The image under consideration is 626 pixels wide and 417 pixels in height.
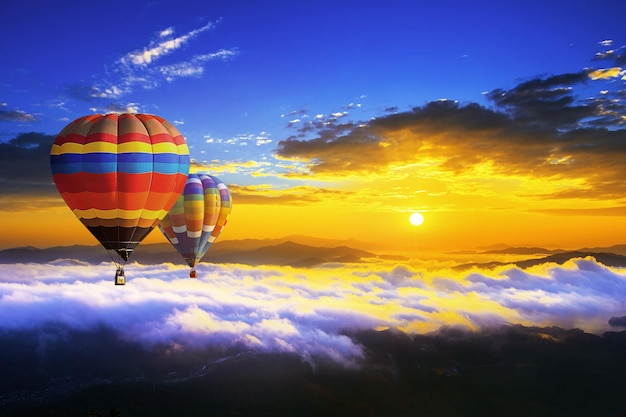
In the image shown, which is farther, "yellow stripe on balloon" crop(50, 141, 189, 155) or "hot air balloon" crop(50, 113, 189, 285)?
"hot air balloon" crop(50, 113, 189, 285)

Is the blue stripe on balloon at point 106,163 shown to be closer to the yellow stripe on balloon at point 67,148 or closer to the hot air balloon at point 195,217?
the yellow stripe on balloon at point 67,148

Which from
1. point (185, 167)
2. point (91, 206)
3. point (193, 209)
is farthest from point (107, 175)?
point (193, 209)

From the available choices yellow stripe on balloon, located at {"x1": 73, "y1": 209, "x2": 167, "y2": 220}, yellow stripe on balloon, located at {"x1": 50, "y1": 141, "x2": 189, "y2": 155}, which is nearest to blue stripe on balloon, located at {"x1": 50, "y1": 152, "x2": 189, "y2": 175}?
yellow stripe on balloon, located at {"x1": 50, "y1": 141, "x2": 189, "y2": 155}

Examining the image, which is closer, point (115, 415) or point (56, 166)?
point (56, 166)

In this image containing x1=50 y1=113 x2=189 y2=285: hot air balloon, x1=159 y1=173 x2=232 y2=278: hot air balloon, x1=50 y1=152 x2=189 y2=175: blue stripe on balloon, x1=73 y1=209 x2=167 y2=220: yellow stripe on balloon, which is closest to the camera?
x1=50 y1=152 x2=189 y2=175: blue stripe on balloon

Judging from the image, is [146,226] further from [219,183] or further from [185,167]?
[219,183]

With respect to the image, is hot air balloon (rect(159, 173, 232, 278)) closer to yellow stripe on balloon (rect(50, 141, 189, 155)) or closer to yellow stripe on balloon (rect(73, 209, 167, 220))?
yellow stripe on balloon (rect(73, 209, 167, 220))
